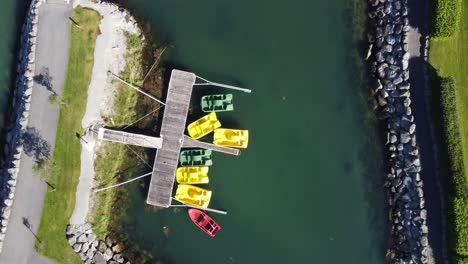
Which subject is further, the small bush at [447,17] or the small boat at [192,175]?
the small boat at [192,175]

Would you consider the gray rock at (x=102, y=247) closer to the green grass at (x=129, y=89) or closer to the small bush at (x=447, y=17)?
the green grass at (x=129, y=89)

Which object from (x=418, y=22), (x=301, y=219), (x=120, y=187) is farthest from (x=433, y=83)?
(x=120, y=187)

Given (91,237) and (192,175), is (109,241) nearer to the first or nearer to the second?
(91,237)

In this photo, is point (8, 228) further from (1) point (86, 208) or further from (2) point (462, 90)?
(2) point (462, 90)

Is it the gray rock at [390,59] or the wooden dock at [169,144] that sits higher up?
the gray rock at [390,59]

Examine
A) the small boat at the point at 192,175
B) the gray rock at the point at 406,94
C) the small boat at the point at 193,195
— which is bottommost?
the small boat at the point at 193,195

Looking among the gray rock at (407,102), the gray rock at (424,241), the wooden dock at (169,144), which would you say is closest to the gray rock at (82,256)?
the wooden dock at (169,144)
